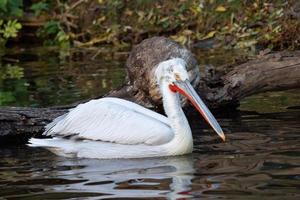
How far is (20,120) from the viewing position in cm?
795

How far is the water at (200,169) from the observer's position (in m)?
5.51

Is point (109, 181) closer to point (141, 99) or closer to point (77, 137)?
point (77, 137)

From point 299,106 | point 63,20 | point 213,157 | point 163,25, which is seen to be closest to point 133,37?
point 163,25

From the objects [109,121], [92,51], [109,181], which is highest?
[92,51]

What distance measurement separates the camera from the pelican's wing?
6.87 metres

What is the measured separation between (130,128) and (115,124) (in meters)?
0.15

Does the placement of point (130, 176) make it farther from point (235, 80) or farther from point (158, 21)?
point (158, 21)

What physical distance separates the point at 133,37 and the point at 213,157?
11266mm

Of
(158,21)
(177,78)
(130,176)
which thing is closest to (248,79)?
(177,78)

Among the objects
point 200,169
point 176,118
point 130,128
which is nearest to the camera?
point 200,169

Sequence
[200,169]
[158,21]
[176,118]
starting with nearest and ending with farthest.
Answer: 1. [200,169]
2. [176,118]
3. [158,21]

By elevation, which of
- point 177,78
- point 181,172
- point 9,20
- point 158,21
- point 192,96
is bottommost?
point 181,172

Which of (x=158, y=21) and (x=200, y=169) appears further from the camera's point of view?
(x=158, y=21)

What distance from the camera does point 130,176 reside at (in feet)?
20.0
